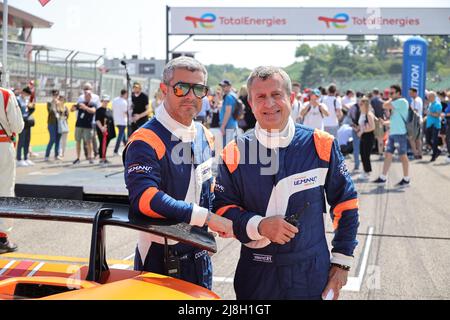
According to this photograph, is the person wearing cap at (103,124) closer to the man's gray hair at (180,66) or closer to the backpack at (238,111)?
the backpack at (238,111)

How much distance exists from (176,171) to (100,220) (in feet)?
2.16

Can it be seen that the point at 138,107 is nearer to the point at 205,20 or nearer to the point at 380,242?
the point at 380,242

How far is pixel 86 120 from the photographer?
14.9 m

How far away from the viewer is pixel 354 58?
2653 inches

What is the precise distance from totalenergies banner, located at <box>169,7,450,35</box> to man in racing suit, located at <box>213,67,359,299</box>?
69.4 ft

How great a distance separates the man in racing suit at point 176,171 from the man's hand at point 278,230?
0.65ft

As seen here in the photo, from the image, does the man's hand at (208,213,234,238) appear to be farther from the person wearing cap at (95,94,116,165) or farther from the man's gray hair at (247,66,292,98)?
the person wearing cap at (95,94,116,165)

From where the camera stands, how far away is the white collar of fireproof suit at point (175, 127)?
306 centimetres

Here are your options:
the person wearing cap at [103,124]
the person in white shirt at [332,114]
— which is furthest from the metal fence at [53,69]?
the person in white shirt at [332,114]

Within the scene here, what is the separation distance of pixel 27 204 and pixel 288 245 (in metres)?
1.17

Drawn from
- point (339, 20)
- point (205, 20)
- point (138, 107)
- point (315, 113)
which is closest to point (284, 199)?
point (315, 113)
